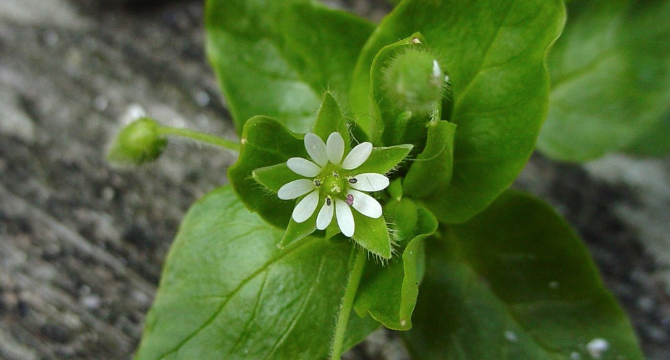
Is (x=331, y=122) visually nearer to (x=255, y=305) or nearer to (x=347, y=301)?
(x=347, y=301)

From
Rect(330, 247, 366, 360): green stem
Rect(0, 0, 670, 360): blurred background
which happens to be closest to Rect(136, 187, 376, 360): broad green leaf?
Rect(330, 247, 366, 360): green stem

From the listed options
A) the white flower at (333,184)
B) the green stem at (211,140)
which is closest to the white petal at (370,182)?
the white flower at (333,184)

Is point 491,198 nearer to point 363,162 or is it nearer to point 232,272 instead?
point 363,162

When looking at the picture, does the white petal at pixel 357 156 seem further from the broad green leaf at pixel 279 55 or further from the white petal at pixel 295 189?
the broad green leaf at pixel 279 55

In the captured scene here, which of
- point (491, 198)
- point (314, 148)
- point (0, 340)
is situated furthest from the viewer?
point (0, 340)

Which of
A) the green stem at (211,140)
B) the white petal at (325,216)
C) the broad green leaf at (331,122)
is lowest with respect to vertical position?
the white petal at (325,216)

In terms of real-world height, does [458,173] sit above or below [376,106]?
below

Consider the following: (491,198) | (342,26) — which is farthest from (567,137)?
(342,26)
